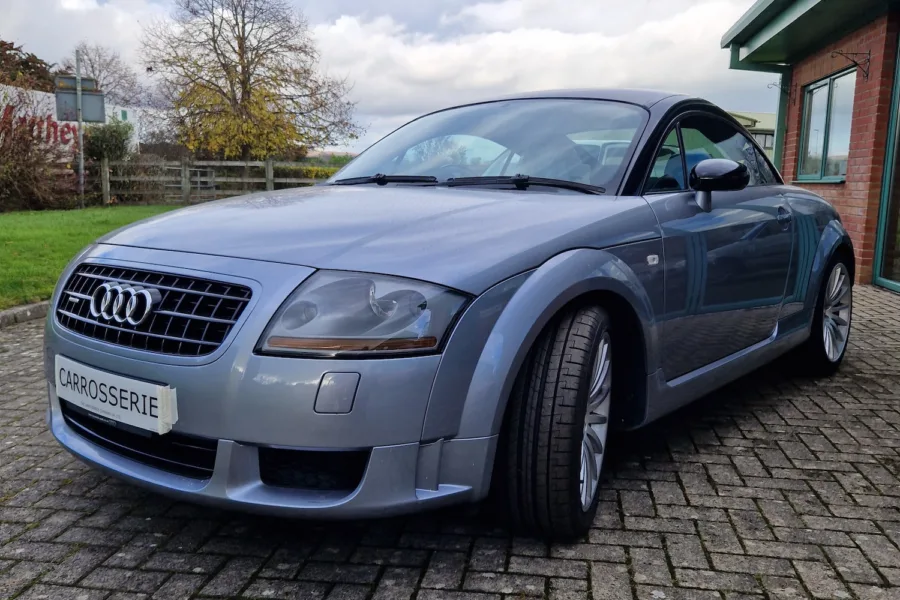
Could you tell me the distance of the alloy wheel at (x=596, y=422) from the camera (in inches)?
99.3

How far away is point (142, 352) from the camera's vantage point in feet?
7.16

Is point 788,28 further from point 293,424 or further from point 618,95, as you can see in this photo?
point 293,424

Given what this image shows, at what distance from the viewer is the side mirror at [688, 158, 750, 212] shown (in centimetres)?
311

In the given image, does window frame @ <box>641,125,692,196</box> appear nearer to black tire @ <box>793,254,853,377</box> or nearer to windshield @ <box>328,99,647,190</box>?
windshield @ <box>328,99,647,190</box>

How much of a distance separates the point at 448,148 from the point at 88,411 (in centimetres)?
180

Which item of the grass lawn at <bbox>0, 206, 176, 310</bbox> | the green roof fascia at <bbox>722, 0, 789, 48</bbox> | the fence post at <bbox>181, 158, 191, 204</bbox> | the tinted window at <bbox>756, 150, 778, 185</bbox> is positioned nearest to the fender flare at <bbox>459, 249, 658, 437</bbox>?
the tinted window at <bbox>756, 150, 778, 185</bbox>

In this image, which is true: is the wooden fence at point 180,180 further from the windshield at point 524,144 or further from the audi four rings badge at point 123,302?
the audi four rings badge at point 123,302

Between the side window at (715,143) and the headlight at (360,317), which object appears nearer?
the headlight at (360,317)

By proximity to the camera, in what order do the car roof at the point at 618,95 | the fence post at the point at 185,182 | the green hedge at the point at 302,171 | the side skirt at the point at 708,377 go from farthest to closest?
the green hedge at the point at 302,171
the fence post at the point at 185,182
the car roof at the point at 618,95
the side skirt at the point at 708,377

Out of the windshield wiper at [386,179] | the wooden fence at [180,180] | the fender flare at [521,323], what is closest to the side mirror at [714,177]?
the fender flare at [521,323]

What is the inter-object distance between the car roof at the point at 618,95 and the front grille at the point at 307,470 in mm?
2055

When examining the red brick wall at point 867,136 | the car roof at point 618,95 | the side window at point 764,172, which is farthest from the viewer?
the red brick wall at point 867,136

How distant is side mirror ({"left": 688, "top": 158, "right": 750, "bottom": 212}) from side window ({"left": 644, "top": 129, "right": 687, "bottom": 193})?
75mm

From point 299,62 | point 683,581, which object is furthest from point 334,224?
point 299,62
